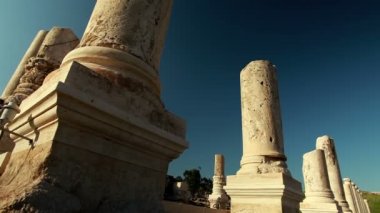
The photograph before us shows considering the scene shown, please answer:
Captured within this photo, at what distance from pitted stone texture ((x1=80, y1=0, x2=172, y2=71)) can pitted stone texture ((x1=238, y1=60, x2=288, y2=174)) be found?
455 centimetres

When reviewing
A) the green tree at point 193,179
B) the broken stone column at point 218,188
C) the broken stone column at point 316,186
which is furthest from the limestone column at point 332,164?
the green tree at point 193,179

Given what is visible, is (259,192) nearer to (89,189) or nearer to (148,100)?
(148,100)

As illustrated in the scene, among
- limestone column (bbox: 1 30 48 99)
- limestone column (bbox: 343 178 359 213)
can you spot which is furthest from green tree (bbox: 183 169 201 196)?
limestone column (bbox: 1 30 48 99)

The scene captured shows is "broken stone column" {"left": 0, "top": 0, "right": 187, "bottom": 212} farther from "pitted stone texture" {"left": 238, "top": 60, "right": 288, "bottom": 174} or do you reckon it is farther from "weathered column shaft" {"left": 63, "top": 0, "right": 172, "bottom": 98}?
"pitted stone texture" {"left": 238, "top": 60, "right": 288, "bottom": 174}

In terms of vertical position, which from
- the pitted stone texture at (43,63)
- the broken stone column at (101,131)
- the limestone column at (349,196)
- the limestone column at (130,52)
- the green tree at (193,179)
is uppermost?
the green tree at (193,179)

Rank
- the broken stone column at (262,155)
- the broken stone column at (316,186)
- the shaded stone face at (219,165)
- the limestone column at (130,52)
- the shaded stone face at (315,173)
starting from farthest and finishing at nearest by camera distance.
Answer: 1. the shaded stone face at (219,165)
2. the shaded stone face at (315,173)
3. the broken stone column at (316,186)
4. the broken stone column at (262,155)
5. the limestone column at (130,52)

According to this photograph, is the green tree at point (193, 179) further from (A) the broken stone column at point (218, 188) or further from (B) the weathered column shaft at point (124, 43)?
(B) the weathered column shaft at point (124, 43)

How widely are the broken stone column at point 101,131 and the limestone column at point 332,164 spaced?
16.2 m

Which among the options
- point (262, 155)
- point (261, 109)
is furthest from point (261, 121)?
point (262, 155)

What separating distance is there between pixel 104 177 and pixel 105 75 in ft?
3.29

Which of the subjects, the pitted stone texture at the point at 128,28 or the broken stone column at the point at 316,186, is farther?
the broken stone column at the point at 316,186

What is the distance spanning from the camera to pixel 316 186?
1163cm

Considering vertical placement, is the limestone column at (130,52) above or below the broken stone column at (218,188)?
below

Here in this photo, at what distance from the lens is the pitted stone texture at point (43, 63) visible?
4617 millimetres
